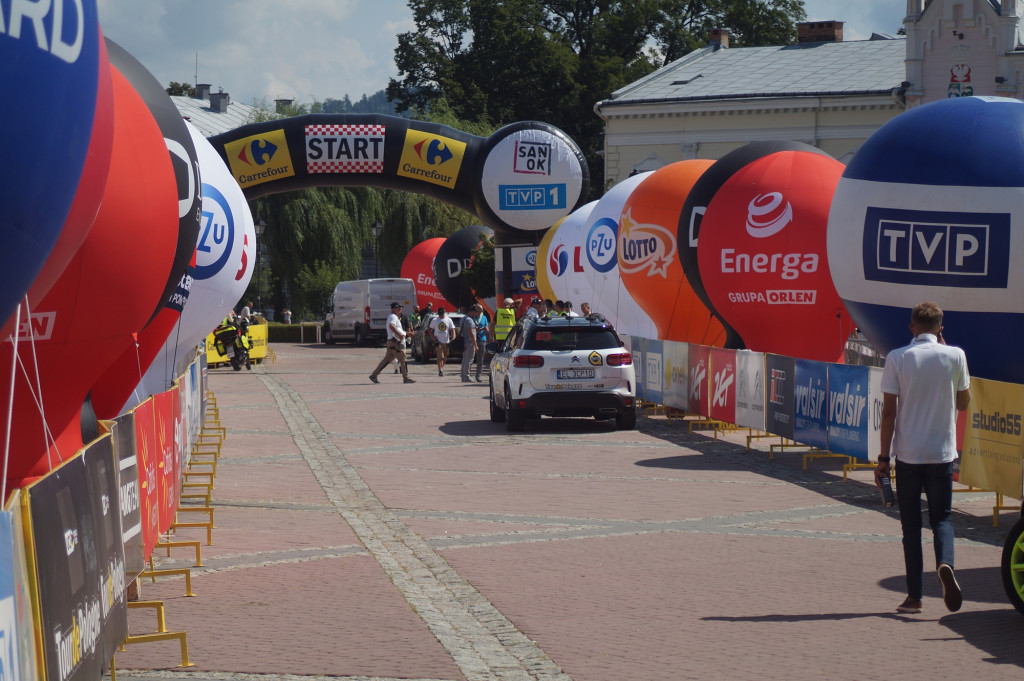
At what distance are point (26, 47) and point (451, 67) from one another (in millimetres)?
70309

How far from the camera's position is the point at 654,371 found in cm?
2169

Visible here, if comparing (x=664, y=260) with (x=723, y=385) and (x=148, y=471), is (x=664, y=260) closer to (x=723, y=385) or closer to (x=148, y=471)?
(x=723, y=385)

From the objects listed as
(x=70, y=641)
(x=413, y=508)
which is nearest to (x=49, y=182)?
(x=70, y=641)

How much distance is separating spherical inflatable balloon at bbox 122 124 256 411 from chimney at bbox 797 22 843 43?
171 feet

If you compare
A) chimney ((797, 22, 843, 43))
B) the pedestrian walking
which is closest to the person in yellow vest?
the pedestrian walking

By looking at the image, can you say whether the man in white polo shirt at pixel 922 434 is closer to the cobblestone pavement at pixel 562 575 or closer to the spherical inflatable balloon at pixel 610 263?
the cobblestone pavement at pixel 562 575

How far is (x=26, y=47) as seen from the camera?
15.3ft

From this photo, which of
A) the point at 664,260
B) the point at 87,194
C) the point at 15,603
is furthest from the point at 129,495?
the point at 664,260

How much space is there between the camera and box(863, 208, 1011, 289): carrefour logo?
12875mm

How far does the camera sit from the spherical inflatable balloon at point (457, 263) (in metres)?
45.1

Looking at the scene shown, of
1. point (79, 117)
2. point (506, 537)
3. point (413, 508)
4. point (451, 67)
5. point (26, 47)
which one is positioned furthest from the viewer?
point (451, 67)

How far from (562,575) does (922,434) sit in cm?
269

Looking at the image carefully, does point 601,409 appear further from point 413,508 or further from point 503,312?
point 503,312

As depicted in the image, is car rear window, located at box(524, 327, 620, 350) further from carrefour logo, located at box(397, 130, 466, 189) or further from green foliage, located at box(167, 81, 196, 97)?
green foliage, located at box(167, 81, 196, 97)
